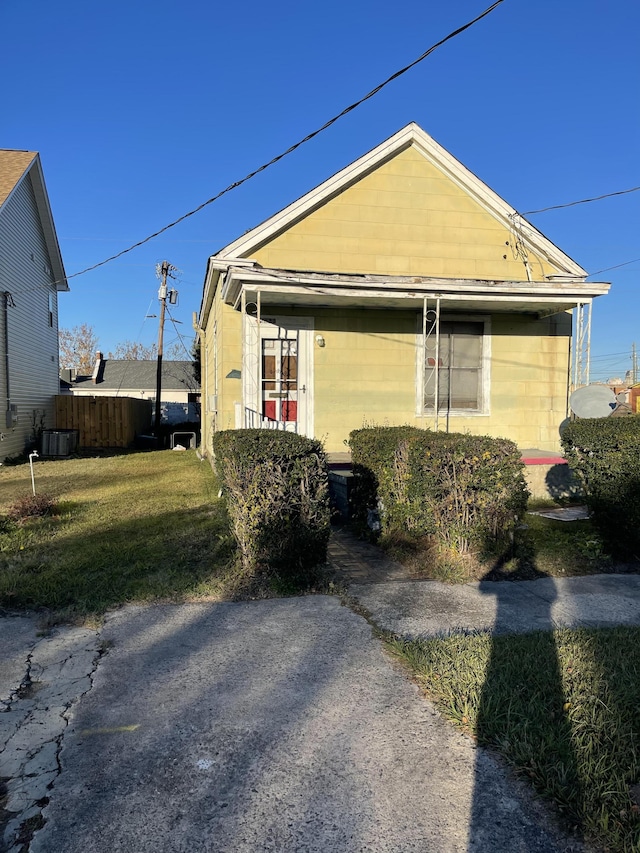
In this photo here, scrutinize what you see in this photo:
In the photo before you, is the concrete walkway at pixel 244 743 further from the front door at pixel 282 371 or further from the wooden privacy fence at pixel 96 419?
the wooden privacy fence at pixel 96 419

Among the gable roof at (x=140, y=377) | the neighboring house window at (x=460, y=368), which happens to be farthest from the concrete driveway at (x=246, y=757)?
the gable roof at (x=140, y=377)

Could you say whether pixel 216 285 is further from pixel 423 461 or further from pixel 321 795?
pixel 321 795

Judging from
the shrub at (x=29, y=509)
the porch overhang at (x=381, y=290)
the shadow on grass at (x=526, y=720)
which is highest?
the porch overhang at (x=381, y=290)

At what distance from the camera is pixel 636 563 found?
552 centimetres

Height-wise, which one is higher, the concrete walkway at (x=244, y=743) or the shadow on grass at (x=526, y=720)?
the shadow on grass at (x=526, y=720)

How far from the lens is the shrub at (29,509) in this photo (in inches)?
288

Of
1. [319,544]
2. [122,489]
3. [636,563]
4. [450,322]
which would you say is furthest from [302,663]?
[450,322]

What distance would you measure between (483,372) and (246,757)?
30.0 feet

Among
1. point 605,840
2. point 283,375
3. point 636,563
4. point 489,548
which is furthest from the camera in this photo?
point 283,375

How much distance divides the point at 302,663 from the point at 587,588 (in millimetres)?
2794

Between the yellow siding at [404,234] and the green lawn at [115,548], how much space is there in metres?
4.48

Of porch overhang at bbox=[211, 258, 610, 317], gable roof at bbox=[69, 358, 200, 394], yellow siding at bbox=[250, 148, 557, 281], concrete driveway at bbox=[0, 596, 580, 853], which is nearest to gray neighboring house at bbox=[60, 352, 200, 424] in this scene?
gable roof at bbox=[69, 358, 200, 394]

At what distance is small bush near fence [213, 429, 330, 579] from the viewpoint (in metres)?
4.66

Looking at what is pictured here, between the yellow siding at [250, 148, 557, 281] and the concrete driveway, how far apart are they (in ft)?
25.0
